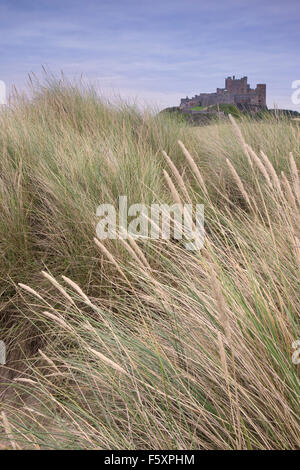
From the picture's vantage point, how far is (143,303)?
7.22 feet

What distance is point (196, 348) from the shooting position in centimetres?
134

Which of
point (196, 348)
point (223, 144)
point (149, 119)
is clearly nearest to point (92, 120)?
point (149, 119)

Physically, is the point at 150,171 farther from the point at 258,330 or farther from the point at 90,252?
the point at 258,330

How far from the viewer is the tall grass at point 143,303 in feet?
3.65

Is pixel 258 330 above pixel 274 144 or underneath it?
underneath

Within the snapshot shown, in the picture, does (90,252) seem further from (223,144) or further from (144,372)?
(223,144)

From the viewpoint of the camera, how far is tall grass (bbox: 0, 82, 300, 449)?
111 cm

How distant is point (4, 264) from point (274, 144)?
3328mm

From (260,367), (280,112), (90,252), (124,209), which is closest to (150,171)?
(124,209)

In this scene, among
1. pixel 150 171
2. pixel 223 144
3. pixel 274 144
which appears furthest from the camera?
pixel 223 144

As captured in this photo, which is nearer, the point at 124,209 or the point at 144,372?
the point at 144,372

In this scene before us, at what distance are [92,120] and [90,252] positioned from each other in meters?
3.55
